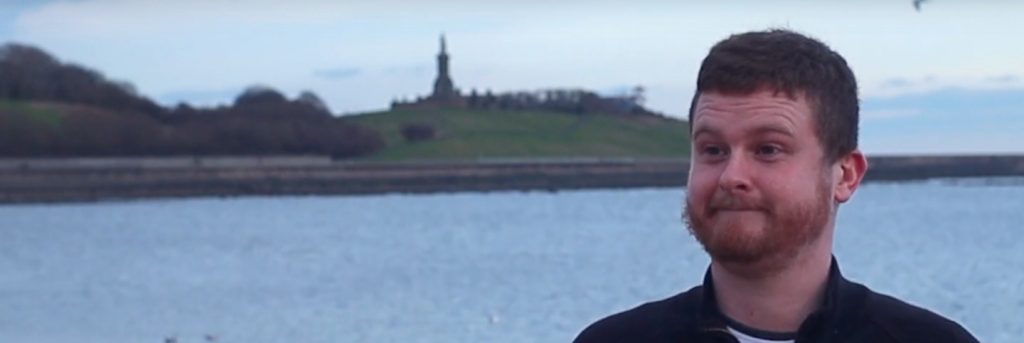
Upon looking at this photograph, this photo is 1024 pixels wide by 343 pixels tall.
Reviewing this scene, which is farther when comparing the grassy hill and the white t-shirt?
the grassy hill

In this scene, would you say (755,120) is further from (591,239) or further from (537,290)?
(591,239)

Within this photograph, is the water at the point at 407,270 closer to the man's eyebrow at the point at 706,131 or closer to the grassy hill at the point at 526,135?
the man's eyebrow at the point at 706,131

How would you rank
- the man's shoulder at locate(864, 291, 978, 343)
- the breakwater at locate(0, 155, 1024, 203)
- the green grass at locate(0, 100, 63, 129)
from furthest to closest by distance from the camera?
the green grass at locate(0, 100, 63, 129) < the breakwater at locate(0, 155, 1024, 203) < the man's shoulder at locate(864, 291, 978, 343)

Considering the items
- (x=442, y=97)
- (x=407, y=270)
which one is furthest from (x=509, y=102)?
(x=407, y=270)

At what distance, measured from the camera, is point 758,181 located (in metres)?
2.51

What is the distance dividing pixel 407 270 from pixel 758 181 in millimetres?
31902

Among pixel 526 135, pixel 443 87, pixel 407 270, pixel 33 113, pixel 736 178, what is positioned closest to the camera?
pixel 736 178

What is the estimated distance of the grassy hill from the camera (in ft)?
321

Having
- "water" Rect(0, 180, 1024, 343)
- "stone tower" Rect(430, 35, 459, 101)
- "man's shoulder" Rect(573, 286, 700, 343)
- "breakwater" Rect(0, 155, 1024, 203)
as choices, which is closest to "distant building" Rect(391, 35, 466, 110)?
"stone tower" Rect(430, 35, 459, 101)

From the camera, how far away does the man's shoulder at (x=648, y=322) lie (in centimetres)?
270

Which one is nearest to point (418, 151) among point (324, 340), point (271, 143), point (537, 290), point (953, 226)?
point (271, 143)

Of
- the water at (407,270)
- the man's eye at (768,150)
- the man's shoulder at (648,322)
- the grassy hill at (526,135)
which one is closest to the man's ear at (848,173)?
the man's eye at (768,150)

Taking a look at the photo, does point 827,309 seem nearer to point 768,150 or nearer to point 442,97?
point 768,150

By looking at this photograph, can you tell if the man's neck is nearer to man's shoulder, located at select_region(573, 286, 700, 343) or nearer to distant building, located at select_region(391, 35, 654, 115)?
man's shoulder, located at select_region(573, 286, 700, 343)
